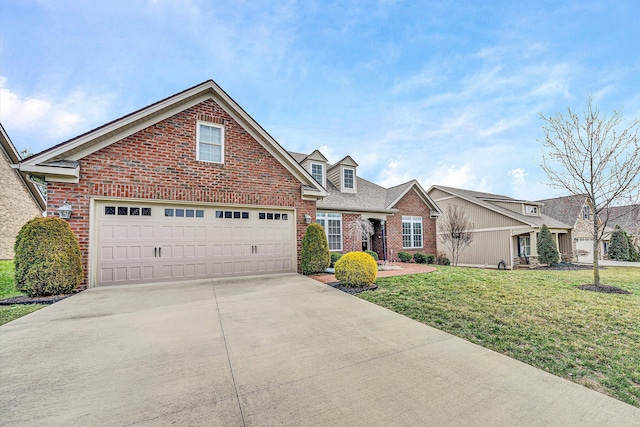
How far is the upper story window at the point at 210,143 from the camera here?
8.63 meters

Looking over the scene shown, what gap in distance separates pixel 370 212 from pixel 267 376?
12626 mm

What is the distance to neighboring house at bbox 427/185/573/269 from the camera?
57.1ft

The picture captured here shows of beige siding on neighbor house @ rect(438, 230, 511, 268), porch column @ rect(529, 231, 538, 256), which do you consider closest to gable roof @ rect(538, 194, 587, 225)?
porch column @ rect(529, 231, 538, 256)

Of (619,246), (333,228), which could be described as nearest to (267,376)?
(333,228)

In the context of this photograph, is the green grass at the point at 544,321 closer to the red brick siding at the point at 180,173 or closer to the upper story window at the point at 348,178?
the red brick siding at the point at 180,173

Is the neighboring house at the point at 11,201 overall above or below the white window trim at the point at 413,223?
above

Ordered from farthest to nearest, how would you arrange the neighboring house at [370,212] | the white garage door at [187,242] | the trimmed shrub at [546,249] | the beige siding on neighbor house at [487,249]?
the beige siding on neighbor house at [487,249] → the trimmed shrub at [546,249] → the neighboring house at [370,212] → the white garage door at [187,242]

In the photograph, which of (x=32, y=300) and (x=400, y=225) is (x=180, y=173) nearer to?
(x=32, y=300)

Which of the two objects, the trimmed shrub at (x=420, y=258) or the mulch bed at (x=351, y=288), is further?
the trimmed shrub at (x=420, y=258)

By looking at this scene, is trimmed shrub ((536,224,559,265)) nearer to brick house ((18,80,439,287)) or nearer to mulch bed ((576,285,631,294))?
mulch bed ((576,285,631,294))

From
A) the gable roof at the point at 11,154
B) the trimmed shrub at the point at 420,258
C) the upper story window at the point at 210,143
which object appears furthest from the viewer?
the trimmed shrub at the point at 420,258

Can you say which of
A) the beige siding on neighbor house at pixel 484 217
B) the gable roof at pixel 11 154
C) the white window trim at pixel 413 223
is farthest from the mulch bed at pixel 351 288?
the beige siding on neighbor house at pixel 484 217

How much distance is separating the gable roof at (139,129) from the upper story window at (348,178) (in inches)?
242

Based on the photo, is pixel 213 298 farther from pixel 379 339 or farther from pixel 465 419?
pixel 465 419
